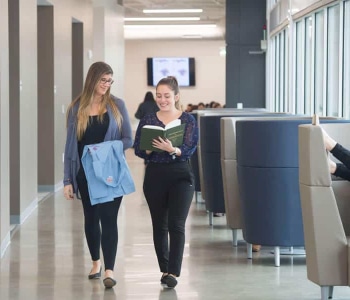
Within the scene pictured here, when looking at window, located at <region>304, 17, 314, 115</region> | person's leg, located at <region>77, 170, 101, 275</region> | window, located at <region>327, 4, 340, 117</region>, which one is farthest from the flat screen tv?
person's leg, located at <region>77, 170, 101, 275</region>

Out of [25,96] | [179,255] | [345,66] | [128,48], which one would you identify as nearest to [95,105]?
[179,255]

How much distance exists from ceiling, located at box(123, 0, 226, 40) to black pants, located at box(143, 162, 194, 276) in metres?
15.6

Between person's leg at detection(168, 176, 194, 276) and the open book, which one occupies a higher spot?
the open book

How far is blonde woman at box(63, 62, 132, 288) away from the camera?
631cm

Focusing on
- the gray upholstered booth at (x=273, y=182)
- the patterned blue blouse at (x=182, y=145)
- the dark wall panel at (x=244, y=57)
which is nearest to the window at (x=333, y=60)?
the gray upholstered booth at (x=273, y=182)

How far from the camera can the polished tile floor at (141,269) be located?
6.14 m

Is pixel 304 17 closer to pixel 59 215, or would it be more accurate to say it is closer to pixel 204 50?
pixel 59 215

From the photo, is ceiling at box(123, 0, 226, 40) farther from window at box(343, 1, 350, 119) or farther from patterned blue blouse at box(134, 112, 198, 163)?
patterned blue blouse at box(134, 112, 198, 163)

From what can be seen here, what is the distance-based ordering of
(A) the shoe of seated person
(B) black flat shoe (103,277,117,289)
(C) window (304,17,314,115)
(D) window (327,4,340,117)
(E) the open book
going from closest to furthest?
(E) the open book, (B) black flat shoe (103,277,117,289), (A) the shoe of seated person, (D) window (327,4,340,117), (C) window (304,17,314,115)

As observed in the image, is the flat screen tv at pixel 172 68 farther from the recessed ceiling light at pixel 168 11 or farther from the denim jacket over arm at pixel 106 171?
the denim jacket over arm at pixel 106 171

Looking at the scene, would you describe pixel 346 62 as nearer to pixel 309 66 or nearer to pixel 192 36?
pixel 309 66

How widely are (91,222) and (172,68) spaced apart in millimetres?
27040

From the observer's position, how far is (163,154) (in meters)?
6.16

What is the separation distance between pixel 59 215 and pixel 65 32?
3.91 metres
